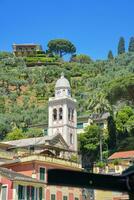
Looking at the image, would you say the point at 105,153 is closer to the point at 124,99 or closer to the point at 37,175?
the point at 124,99

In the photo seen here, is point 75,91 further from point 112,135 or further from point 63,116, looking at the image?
point 112,135

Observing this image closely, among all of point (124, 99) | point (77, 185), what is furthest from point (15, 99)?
point (77, 185)

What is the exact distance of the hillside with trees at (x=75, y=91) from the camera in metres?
71.7

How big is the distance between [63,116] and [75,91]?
49541 millimetres

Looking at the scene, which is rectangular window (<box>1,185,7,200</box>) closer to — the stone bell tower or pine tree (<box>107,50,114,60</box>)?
the stone bell tower

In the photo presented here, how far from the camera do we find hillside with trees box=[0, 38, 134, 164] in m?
71.7

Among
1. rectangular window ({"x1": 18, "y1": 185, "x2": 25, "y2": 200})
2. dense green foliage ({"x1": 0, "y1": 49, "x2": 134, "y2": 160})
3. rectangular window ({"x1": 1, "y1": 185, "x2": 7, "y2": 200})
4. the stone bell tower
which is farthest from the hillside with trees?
rectangular window ({"x1": 1, "y1": 185, "x2": 7, "y2": 200})

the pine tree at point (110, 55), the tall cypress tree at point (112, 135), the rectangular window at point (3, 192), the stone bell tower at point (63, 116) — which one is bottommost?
the rectangular window at point (3, 192)

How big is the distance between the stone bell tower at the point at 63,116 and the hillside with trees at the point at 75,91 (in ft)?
15.2

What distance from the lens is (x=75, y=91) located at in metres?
133

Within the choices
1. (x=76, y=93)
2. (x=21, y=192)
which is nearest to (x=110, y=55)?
(x=76, y=93)

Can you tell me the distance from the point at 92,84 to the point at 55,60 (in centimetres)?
5000

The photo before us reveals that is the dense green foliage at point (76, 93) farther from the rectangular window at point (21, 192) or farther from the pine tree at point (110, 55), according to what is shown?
the rectangular window at point (21, 192)

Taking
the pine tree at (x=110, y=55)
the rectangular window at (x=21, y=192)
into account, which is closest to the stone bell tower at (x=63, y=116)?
the rectangular window at (x=21, y=192)
